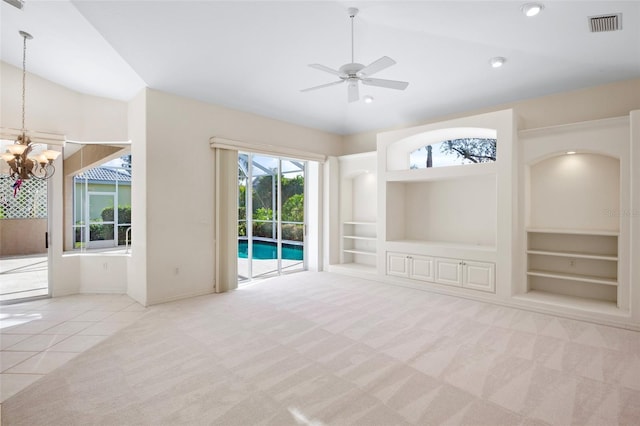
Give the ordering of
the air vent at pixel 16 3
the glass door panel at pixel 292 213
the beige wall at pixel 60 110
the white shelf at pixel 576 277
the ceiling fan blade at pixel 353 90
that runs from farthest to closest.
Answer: the glass door panel at pixel 292 213 < the beige wall at pixel 60 110 < the white shelf at pixel 576 277 < the ceiling fan blade at pixel 353 90 < the air vent at pixel 16 3

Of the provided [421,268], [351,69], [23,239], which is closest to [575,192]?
[421,268]

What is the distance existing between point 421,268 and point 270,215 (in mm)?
3199

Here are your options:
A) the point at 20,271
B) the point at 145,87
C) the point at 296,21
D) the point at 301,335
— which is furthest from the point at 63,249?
the point at 296,21

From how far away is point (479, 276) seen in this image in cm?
474

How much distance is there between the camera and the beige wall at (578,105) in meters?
4.09

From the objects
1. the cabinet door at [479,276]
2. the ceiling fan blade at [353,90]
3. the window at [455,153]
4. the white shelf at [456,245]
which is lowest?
the cabinet door at [479,276]

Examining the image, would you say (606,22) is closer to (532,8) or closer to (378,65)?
(532,8)

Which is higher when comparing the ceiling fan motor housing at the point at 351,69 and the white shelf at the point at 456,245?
the ceiling fan motor housing at the point at 351,69

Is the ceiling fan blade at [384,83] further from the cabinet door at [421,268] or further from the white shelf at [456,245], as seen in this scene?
the cabinet door at [421,268]

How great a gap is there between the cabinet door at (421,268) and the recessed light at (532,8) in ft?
11.6

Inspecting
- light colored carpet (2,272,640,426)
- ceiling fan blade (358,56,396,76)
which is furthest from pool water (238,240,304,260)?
ceiling fan blade (358,56,396,76)

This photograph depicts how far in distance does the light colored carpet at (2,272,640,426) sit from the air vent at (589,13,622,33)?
10.9ft

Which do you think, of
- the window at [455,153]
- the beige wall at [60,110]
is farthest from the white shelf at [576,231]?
the beige wall at [60,110]

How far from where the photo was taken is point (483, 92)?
16.0 ft
